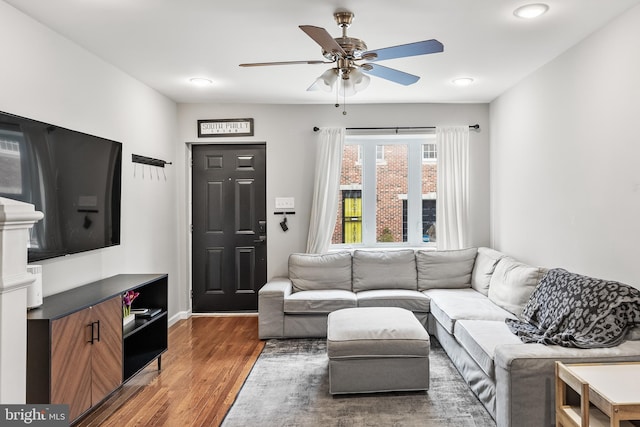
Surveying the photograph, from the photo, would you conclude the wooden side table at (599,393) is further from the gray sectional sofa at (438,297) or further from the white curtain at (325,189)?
the white curtain at (325,189)

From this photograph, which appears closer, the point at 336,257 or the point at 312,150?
the point at 336,257

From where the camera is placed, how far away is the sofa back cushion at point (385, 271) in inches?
183

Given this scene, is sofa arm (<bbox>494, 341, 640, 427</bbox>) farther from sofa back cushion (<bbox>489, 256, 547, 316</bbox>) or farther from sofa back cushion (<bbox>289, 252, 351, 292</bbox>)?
sofa back cushion (<bbox>289, 252, 351, 292</bbox>)

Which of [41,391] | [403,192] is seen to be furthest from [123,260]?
[403,192]

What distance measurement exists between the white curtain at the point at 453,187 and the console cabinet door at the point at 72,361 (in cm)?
376

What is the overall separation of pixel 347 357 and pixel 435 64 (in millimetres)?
2530

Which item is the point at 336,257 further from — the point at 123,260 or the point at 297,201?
the point at 123,260

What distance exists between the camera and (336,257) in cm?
475

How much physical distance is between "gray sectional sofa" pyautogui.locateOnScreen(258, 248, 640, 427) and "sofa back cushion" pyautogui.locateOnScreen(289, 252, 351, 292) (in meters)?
0.01

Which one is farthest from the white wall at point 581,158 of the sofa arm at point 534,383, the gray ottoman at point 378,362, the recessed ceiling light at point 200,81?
the recessed ceiling light at point 200,81

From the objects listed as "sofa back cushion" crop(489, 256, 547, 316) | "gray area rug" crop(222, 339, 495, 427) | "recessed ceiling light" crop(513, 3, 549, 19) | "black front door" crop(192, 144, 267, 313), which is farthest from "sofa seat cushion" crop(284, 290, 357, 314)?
"recessed ceiling light" crop(513, 3, 549, 19)

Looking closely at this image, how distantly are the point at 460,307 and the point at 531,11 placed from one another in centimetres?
229

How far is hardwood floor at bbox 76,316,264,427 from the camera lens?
8.86 ft

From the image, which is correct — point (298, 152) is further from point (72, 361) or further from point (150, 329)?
point (72, 361)
